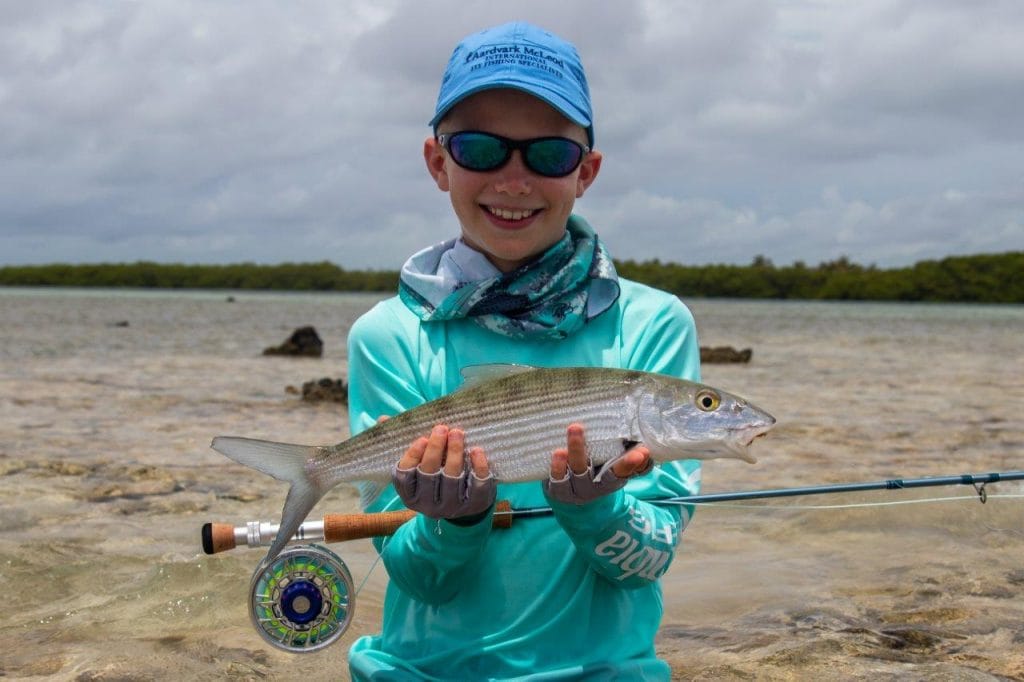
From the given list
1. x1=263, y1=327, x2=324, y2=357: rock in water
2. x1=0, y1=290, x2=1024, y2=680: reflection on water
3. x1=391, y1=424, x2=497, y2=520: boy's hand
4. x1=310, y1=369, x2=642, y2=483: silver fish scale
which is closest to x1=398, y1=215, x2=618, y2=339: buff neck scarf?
x1=310, y1=369, x2=642, y2=483: silver fish scale

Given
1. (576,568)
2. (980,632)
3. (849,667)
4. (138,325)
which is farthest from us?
(138,325)

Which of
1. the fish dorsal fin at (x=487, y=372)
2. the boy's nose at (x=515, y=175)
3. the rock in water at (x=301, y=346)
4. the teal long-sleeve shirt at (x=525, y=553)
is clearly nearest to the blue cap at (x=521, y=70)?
the boy's nose at (x=515, y=175)

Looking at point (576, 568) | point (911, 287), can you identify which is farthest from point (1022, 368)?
point (911, 287)

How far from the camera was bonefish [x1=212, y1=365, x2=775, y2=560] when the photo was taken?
301cm

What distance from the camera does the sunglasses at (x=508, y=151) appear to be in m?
3.55

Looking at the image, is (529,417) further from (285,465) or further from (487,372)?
(285,465)

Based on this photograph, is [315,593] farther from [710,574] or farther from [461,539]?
[710,574]

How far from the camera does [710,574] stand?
662 cm

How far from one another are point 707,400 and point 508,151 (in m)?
1.13

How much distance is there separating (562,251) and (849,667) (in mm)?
2569

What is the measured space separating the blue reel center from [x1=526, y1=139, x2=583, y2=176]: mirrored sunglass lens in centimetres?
174

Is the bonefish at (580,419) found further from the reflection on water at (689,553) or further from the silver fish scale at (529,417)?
the reflection on water at (689,553)

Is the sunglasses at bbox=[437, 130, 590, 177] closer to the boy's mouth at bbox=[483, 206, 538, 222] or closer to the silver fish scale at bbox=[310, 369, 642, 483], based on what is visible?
the boy's mouth at bbox=[483, 206, 538, 222]

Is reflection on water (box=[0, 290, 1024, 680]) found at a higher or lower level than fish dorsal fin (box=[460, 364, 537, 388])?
lower
